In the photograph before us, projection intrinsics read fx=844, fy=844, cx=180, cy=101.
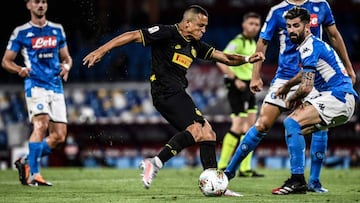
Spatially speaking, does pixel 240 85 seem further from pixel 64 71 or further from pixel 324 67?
pixel 324 67

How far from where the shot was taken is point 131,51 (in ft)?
81.5

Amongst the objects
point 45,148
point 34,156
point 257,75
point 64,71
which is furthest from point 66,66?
point 257,75

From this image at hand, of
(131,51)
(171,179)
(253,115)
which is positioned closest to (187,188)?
(171,179)

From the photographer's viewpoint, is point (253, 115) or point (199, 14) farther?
point (253, 115)

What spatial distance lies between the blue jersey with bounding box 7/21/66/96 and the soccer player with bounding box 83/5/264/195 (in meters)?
2.80

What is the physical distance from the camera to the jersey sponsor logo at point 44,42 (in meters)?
11.8

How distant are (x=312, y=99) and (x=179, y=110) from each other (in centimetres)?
150

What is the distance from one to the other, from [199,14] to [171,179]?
3.93 m

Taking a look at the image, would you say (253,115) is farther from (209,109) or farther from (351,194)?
(209,109)

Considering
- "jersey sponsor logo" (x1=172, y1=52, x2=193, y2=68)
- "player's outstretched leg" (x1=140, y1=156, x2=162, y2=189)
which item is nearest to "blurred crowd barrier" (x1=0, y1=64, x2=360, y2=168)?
"jersey sponsor logo" (x1=172, y1=52, x2=193, y2=68)

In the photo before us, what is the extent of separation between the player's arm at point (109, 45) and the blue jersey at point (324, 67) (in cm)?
182

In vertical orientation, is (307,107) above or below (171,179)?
above

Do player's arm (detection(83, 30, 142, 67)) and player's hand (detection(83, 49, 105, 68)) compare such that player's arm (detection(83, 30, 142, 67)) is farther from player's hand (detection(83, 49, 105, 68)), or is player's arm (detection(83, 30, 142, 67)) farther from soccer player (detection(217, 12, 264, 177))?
soccer player (detection(217, 12, 264, 177))

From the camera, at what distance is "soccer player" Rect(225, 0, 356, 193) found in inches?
398
